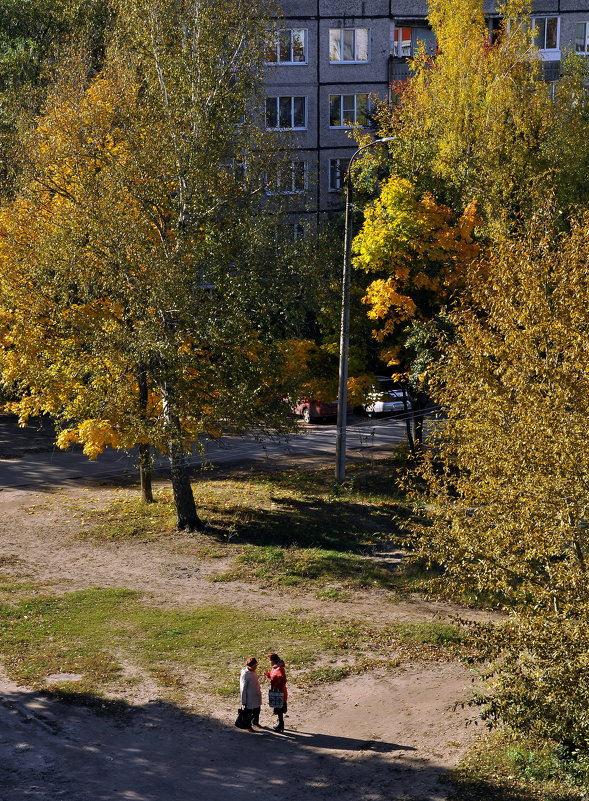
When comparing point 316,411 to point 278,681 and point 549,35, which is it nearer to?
point 549,35

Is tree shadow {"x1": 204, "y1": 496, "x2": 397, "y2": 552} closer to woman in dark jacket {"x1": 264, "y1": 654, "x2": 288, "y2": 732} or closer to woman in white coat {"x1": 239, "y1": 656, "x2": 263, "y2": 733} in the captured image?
woman in dark jacket {"x1": 264, "y1": 654, "x2": 288, "y2": 732}

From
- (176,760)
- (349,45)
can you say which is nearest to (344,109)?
(349,45)

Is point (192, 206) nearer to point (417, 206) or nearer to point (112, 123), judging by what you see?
point (112, 123)

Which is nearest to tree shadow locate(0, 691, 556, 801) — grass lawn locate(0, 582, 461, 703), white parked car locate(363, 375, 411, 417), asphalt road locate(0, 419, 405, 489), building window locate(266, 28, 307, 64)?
grass lawn locate(0, 582, 461, 703)


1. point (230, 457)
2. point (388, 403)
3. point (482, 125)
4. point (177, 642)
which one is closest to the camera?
point (177, 642)

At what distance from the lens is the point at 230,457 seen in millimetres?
34438

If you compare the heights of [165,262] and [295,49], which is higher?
[295,49]

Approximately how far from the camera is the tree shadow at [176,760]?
479 inches

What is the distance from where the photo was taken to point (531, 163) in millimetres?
33062

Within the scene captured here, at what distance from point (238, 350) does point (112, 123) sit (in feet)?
28.7

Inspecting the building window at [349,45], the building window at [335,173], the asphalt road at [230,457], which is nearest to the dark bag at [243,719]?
the asphalt road at [230,457]

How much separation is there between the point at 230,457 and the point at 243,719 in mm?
20657

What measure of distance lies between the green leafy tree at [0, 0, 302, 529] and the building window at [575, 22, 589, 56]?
30.6 metres

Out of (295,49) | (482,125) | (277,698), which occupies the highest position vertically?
(295,49)
